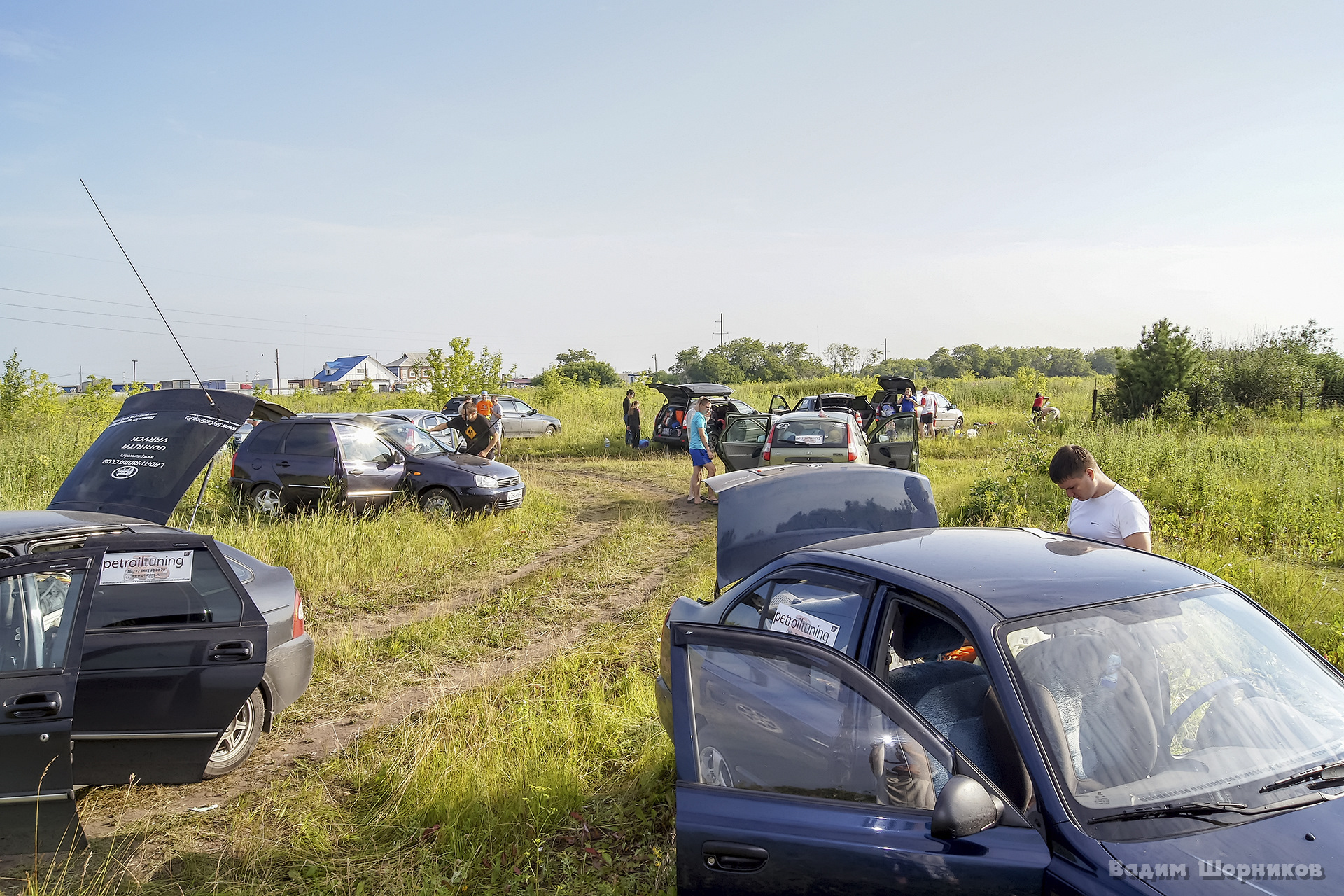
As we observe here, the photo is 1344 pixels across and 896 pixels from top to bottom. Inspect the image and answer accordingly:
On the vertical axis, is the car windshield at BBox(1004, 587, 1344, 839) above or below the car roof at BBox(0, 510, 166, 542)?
below

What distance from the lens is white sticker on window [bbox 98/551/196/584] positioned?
13.0 ft

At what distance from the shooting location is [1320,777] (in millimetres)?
2213

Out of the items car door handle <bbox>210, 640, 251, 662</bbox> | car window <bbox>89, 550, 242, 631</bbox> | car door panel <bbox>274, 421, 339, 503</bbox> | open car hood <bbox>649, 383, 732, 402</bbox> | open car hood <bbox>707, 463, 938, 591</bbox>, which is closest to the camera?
car window <bbox>89, 550, 242, 631</bbox>

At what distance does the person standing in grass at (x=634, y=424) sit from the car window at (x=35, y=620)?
17.8 metres

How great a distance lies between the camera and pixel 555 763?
4266mm

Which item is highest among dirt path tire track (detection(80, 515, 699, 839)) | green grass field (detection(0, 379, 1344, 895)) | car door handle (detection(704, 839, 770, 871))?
car door handle (detection(704, 839, 770, 871))

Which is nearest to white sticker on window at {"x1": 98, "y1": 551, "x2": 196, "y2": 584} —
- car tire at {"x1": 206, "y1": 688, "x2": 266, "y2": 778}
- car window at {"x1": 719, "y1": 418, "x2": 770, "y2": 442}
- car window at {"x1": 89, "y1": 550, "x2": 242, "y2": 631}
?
car window at {"x1": 89, "y1": 550, "x2": 242, "y2": 631}

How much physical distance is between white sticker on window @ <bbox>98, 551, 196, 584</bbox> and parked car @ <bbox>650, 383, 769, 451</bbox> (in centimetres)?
1347

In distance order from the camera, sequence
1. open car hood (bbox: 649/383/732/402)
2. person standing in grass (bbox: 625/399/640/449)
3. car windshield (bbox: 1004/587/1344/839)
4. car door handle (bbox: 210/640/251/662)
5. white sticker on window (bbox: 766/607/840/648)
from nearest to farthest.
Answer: car windshield (bbox: 1004/587/1344/839), white sticker on window (bbox: 766/607/840/648), car door handle (bbox: 210/640/251/662), open car hood (bbox: 649/383/732/402), person standing in grass (bbox: 625/399/640/449)

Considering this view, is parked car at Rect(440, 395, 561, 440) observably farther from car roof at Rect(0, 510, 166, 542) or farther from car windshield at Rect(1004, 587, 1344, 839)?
car windshield at Rect(1004, 587, 1344, 839)

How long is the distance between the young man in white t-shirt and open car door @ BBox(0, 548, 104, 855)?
5.11 metres

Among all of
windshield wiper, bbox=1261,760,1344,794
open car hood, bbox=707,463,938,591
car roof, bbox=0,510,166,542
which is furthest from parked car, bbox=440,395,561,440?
windshield wiper, bbox=1261,760,1344,794

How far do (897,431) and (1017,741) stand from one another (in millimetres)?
10563

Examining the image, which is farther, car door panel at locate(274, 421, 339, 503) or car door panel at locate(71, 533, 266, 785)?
car door panel at locate(274, 421, 339, 503)
